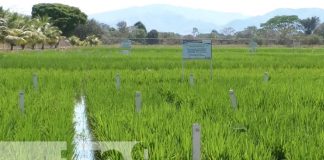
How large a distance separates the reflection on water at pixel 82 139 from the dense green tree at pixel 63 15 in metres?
50.8

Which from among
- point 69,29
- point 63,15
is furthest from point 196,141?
point 69,29

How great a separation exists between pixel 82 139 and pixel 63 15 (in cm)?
5479

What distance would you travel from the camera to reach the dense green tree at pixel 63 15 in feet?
193

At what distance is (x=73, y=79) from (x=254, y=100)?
5247 mm

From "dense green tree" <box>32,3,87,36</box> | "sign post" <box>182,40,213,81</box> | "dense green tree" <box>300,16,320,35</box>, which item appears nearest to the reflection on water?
"sign post" <box>182,40,213,81</box>

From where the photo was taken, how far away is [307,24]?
97.9 m

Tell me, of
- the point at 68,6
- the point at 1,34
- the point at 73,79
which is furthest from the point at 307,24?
the point at 73,79

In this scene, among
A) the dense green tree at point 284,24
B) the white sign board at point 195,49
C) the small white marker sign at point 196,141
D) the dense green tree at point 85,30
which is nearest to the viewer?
the small white marker sign at point 196,141

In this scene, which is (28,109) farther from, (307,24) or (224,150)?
(307,24)

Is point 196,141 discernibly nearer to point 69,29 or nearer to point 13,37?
point 13,37

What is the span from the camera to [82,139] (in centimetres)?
584

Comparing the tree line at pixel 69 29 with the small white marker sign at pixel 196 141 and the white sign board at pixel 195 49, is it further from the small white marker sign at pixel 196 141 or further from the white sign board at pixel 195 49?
the small white marker sign at pixel 196 141

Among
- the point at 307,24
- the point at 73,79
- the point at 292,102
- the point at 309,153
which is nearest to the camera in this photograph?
the point at 309,153

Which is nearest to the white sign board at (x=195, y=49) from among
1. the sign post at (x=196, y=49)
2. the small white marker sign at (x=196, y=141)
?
the sign post at (x=196, y=49)
